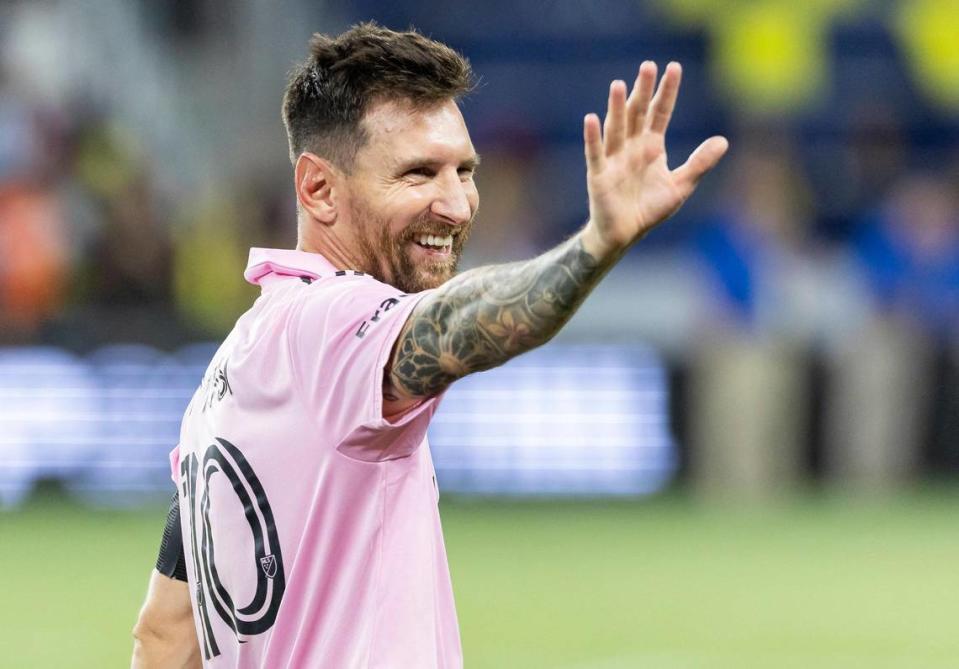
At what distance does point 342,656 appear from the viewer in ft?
10.9

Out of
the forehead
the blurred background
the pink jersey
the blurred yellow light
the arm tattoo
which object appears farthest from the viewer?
the blurred yellow light

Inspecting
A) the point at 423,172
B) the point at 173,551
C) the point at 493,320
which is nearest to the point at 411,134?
the point at 423,172

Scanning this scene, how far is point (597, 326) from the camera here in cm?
1440

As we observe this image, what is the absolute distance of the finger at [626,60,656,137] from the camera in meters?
3.01

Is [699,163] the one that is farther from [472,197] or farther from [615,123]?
[472,197]

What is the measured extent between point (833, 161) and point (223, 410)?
44.1ft

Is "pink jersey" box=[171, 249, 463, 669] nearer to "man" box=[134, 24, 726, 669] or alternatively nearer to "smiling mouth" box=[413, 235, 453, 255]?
"man" box=[134, 24, 726, 669]

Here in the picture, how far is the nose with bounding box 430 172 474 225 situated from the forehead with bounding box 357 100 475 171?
49mm

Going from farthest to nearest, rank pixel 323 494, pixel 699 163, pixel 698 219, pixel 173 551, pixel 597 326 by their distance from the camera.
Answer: pixel 698 219, pixel 597 326, pixel 173 551, pixel 323 494, pixel 699 163

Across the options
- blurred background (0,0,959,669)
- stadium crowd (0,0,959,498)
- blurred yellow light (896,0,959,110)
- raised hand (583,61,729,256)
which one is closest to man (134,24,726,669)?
raised hand (583,61,729,256)

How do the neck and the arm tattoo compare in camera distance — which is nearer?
the arm tattoo

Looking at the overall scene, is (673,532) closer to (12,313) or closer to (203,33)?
(12,313)

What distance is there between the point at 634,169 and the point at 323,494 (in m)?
0.81

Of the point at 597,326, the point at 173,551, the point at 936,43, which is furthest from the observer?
the point at 936,43
